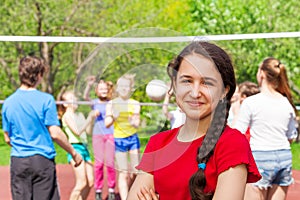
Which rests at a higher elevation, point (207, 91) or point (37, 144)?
point (207, 91)

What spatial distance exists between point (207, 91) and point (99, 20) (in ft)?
79.9

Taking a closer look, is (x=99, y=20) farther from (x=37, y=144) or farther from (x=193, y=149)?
(x=193, y=149)

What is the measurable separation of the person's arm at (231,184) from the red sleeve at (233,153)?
19mm

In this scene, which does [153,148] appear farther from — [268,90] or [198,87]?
[268,90]

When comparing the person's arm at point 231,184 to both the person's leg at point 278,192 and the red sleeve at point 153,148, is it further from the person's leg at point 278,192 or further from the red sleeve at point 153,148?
the person's leg at point 278,192

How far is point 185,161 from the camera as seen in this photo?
2.49 metres

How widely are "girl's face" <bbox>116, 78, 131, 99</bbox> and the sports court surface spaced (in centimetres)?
688

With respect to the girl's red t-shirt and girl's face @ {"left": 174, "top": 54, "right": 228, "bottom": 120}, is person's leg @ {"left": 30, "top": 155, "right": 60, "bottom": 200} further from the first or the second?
girl's face @ {"left": 174, "top": 54, "right": 228, "bottom": 120}

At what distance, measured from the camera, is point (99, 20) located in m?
26.5

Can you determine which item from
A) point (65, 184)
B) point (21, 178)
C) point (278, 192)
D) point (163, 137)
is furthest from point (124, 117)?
point (65, 184)

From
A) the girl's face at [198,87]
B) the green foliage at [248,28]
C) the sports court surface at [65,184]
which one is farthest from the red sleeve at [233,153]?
the green foliage at [248,28]

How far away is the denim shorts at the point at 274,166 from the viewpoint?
655 centimetres

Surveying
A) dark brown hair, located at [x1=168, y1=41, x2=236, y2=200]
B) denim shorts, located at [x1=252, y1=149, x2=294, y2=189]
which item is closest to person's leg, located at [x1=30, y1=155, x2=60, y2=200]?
denim shorts, located at [x1=252, y1=149, x2=294, y2=189]

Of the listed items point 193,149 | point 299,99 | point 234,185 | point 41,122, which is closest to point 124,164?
point 193,149
